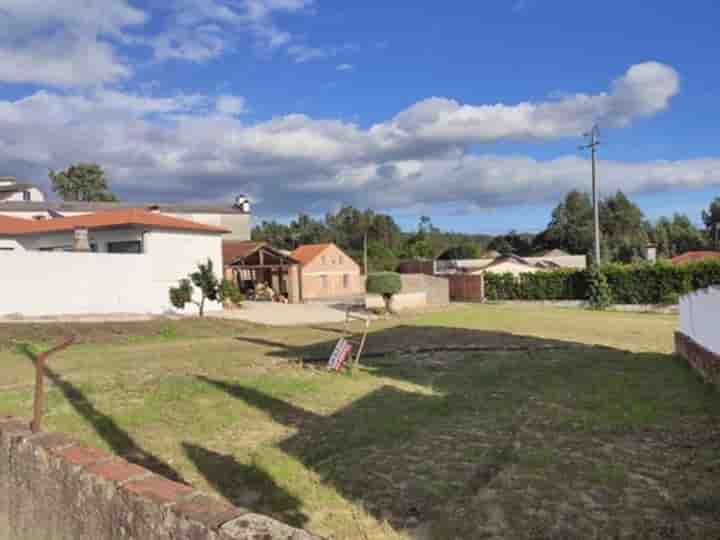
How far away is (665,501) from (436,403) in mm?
3540

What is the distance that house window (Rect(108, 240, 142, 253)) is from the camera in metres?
24.6

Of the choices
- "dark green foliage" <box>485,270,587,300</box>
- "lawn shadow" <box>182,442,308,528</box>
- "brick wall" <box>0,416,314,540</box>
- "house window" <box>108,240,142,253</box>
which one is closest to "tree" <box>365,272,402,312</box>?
"dark green foliage" <box>485,270,587,300</box>

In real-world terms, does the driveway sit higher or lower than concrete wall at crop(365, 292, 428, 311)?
lower

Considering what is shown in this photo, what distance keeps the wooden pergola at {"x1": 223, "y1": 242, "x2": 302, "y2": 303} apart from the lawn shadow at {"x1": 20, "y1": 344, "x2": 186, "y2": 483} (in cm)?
2808

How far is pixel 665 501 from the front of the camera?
12.7ft

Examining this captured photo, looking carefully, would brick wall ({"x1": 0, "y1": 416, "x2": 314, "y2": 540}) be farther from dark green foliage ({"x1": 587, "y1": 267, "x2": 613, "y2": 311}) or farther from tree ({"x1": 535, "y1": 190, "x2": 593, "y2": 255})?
tree ({"x1": 535, "y1": 190, "x2": 593, "y2": 255})

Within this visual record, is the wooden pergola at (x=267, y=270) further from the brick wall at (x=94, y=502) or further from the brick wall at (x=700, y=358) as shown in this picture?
the brick wall at (x=94, y=502)

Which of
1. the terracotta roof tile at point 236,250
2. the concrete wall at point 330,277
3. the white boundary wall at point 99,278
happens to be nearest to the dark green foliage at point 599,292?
the concrete wall at point 330,277

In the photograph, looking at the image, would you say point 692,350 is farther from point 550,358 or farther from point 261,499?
point 261,499

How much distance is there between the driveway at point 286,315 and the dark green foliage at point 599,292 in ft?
43.5

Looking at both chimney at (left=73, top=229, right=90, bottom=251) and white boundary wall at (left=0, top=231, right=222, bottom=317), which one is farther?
chimney at (left=73, top=229, right=90, bottom=251)

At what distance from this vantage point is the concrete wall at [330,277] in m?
38.6

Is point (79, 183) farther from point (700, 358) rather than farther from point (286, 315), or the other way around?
point (700, 358)

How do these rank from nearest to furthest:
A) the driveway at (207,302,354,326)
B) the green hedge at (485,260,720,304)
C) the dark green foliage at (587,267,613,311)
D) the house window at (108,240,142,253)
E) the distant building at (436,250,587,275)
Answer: the driveway at (207,302,354,326) → the house window at (108,240,142,253) → the green hedge at (485,260,720,304) → the dark green foliage at (587,267,613,311) → the distant building at (436,250,587,275)
